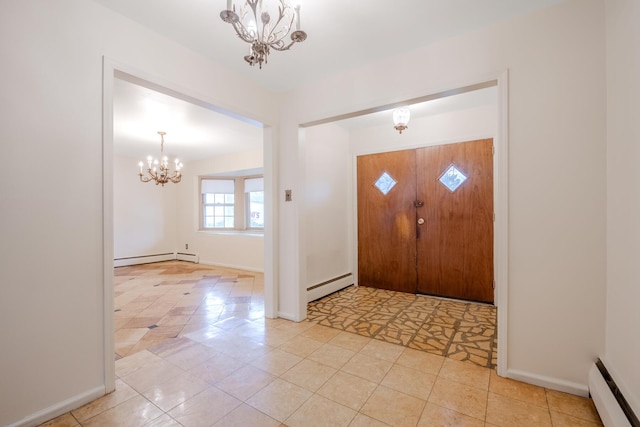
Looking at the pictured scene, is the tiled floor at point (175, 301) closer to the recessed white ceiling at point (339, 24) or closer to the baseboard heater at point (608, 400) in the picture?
the recessed white ceiling at point (339, 24)

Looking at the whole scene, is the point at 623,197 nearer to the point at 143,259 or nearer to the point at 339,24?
the point at 339,24

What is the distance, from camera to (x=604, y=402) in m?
1.38

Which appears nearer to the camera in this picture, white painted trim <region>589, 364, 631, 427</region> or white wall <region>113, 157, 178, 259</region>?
white painted trim <region>589, 364, 631, 427</region>

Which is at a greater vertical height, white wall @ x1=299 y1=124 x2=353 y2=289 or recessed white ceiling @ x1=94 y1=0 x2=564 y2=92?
recessed white ceiling @ x1=94 y1=0 x2=564 y2=92

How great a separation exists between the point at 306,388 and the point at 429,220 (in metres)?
2.80

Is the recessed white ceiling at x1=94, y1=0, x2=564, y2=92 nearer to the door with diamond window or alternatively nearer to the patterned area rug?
the door with diamond window

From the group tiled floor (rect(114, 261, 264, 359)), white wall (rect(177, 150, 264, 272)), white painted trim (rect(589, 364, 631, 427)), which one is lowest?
tiled floor (rect(114, 261, 264, 359))

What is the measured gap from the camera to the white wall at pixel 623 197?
4.27 feet

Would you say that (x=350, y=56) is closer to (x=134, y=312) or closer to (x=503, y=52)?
(x=503, y=52)

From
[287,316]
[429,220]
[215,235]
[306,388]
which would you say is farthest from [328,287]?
[215,235]

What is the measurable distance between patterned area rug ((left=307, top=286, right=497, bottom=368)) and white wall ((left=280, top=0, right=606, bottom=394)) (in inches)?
18.4

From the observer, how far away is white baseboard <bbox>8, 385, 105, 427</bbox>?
4.73 ft

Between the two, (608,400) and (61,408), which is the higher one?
(608,400)

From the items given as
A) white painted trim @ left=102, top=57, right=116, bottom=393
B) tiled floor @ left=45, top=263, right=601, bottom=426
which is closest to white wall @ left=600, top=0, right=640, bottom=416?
tiled floor @ left=45, top=263, right=601, bottom=426
